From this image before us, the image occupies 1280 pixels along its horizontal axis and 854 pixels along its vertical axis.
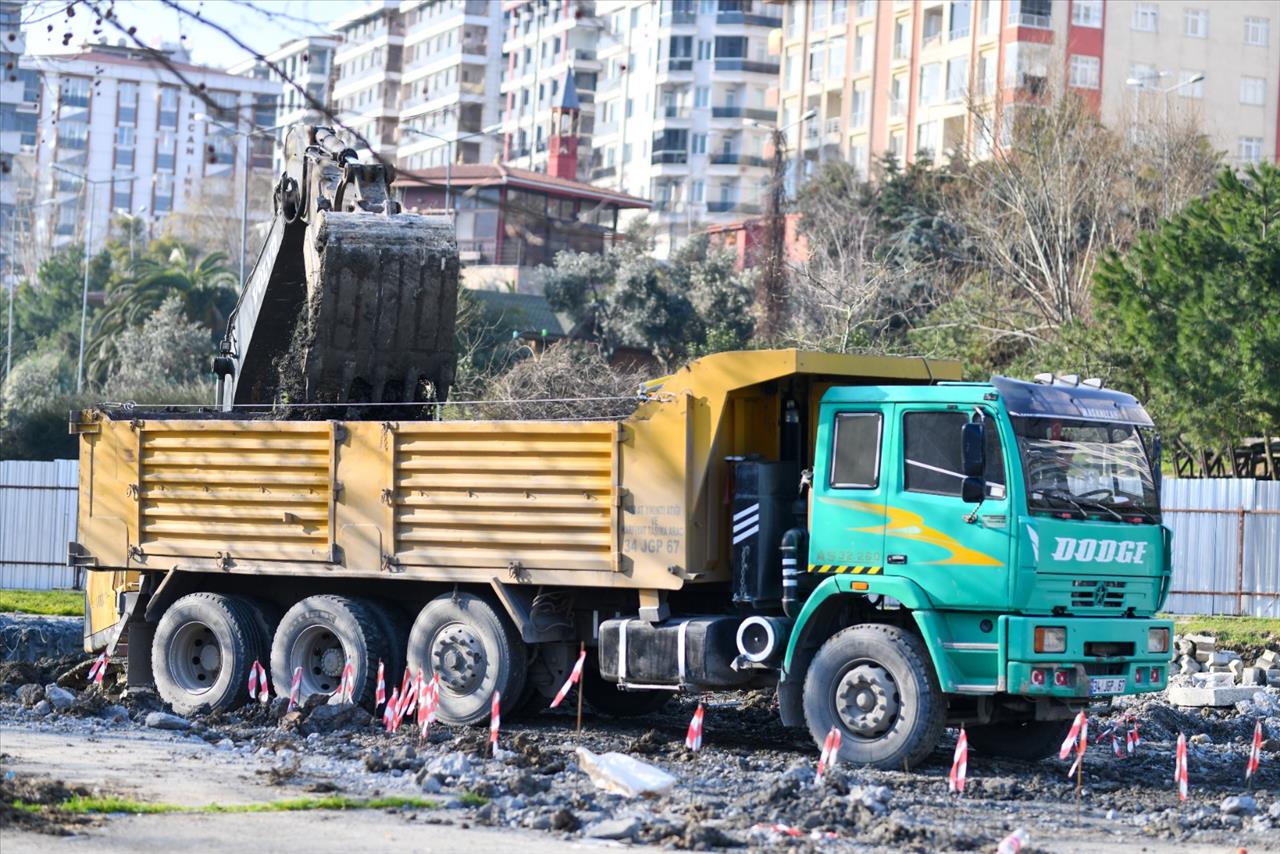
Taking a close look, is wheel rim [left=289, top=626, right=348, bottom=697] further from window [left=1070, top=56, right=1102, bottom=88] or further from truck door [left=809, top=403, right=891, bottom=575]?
window [left=1070, top=56, right=1102, bottom=88]

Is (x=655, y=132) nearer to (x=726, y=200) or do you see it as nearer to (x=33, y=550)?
(x=726, y=200)

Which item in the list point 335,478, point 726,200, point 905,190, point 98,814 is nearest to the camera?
point 98,814

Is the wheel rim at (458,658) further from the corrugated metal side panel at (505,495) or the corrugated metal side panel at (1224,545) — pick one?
the corrugated metal side panel at (1224,545)

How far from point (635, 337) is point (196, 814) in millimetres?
37839

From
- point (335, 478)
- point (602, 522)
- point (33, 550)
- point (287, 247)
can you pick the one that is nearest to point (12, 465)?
point (33, 550)

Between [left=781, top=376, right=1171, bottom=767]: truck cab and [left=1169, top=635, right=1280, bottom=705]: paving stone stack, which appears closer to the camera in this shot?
[left=781, top=376, right=1171, bottom=767]: truck cab

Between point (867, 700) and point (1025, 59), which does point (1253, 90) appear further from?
point (867, 700)

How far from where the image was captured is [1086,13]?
2635 inches

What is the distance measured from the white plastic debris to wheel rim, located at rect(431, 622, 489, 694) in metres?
2.68

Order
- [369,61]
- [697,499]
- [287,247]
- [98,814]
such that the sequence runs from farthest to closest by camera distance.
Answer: [369,61], [287,247], [697,499], [98,814]

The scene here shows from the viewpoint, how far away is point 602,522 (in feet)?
43.1

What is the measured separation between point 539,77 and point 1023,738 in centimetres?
9527

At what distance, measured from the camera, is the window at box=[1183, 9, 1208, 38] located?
6931cm

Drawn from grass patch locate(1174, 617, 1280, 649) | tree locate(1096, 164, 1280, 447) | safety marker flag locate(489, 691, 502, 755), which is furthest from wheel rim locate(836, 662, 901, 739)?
tree locate(1096, 164, 1280, 447)
